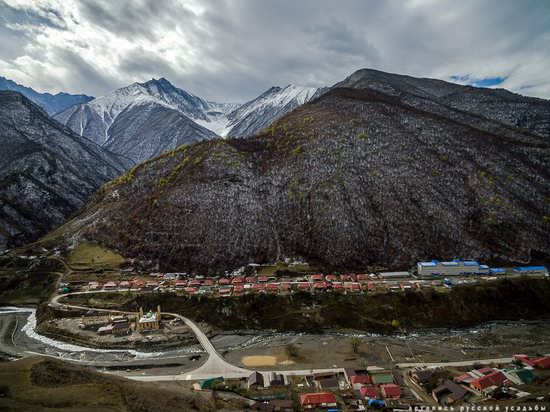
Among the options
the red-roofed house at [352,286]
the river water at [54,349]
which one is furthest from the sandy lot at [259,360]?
the red-roofed house at [352,286]

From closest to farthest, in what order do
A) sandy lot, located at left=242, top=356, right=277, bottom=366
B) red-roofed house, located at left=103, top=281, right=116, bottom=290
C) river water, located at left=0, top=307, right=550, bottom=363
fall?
sandy lot, located at left=242, top=356, right=277, bottom=366, river water, located at left=0, top=307, right=550, bottom=363, red-roofed house, located at left=103, top=281, right=116, bottom=290

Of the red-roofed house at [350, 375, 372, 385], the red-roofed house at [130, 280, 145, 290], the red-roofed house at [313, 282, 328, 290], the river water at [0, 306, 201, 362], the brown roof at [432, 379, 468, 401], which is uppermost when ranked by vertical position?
the red-roofed house at [130, 280, 145, 290]

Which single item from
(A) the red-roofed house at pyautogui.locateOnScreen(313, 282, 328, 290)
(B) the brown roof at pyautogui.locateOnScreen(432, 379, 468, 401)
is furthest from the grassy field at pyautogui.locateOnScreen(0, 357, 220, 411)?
(A) the red-roofed house at pyautogui.locateOnScreen(313, 282, 328, 290)

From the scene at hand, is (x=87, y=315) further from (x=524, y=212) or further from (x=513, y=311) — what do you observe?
(x=524, y=212)

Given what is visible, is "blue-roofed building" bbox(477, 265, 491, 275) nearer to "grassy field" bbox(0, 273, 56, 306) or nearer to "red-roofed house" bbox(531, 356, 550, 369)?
"red-roofed house" bbox(531, 356, 550, 369)

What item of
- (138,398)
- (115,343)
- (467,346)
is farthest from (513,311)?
(115,343)

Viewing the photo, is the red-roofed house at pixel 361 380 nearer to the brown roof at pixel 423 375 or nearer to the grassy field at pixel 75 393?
the brown roof at pixel 423 375

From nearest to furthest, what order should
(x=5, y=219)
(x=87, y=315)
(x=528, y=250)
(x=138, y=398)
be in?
(x=138, y=398), (x=87, y=315), (x=528, y=250), (x=5, y=219)
